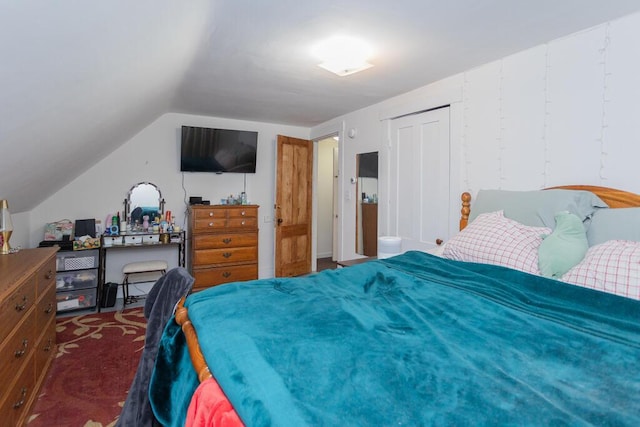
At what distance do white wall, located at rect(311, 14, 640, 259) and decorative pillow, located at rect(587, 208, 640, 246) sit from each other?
9.8 inches

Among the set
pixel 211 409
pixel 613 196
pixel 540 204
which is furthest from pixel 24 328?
pixel 613 196

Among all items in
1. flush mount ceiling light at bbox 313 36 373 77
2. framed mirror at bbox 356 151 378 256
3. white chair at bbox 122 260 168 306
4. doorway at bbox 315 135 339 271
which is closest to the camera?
flush mount ceiling light at bbox 313 36 373 77

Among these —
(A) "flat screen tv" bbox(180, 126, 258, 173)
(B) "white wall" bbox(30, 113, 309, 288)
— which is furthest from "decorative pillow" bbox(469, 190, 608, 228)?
(B) "white wall" bbox(30, 113, 309, 288)

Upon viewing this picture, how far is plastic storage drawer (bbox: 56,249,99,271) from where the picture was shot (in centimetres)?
333

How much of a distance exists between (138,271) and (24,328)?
195 centimetres

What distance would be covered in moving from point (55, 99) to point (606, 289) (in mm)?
2672

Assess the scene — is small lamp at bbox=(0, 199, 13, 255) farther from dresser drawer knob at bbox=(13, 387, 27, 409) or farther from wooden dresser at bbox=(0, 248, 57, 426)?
dresser drawer knob at bbox=(13, 387, 27, 409)

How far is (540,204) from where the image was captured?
6.93ft

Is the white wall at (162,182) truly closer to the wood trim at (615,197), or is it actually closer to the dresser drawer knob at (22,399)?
the dresser drawer knob at (22,399)

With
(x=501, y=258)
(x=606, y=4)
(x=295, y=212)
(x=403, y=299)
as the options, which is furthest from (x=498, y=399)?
(x=295, y=212)

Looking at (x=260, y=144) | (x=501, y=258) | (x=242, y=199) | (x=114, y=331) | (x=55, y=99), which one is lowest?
(x=114, y=331)

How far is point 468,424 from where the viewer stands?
661 millimetres

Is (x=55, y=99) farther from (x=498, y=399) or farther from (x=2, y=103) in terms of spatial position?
(x=498, y=399)

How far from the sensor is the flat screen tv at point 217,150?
421cm
